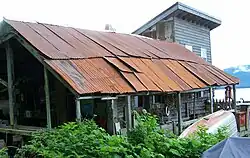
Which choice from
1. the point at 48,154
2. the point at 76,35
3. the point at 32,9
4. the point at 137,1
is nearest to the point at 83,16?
the point at 137,1

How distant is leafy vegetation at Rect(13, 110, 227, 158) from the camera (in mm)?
6555

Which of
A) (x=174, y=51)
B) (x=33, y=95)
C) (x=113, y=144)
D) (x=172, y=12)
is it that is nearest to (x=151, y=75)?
(x=33, y=95)

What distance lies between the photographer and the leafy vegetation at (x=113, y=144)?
6.56m

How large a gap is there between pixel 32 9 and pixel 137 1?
12171mm

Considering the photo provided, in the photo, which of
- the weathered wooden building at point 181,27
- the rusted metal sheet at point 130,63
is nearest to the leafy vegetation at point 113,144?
the rusted metal sheet at point 130,63

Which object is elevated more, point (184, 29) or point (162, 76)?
point (184, 29)

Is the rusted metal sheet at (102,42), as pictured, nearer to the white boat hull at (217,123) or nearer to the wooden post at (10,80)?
the wooden post at (10,80)

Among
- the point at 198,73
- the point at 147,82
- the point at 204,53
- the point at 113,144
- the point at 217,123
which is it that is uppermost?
the point at 204,53

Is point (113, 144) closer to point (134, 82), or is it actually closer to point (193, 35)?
point (134, 82)

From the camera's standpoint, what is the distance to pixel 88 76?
10.9 metres

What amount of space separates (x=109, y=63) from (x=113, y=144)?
5.92m

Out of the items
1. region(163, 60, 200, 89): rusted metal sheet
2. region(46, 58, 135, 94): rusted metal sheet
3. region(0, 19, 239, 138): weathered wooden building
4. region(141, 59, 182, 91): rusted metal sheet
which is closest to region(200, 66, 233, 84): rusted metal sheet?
region(0, 19, 239, 138): weathered wooden building

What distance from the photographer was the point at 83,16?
4341cm

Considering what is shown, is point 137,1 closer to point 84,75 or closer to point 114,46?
point 114,46
